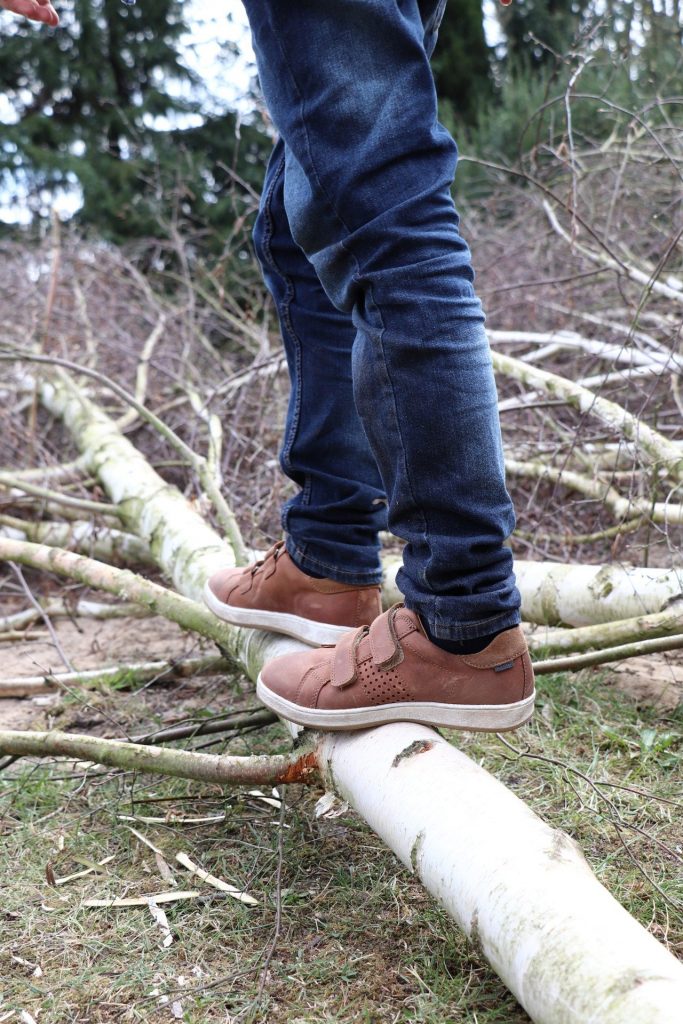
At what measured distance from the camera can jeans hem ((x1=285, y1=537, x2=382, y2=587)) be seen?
1.74m

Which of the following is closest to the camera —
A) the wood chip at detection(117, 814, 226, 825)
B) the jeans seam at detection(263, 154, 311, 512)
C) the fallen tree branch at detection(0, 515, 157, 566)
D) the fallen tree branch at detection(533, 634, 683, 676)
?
the jeans seam at detection(263, 154, 311, 512)

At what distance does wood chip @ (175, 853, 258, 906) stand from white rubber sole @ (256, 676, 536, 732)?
0.31 metres

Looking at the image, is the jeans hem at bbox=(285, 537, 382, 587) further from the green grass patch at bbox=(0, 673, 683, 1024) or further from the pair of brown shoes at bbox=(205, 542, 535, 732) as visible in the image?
the green grass patch at bbox=(0, 673, 683, 1024)

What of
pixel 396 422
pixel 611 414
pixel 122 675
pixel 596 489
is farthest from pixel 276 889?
pixel 596 489

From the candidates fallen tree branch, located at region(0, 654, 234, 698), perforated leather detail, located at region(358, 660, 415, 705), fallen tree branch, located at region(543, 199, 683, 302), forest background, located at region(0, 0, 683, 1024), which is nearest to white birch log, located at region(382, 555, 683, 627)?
forest background, located at region(0, 0, 683, 1024)

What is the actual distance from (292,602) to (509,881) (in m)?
0.77

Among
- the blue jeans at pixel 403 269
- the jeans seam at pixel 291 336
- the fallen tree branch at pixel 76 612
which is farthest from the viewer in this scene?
the fallen tree branch at pixel 76 612

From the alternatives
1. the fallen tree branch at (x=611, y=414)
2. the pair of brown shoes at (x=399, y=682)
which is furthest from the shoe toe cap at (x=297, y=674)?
the fallen tree branch at (x=611, y=414)

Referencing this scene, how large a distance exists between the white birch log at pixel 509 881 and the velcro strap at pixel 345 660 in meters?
0.10

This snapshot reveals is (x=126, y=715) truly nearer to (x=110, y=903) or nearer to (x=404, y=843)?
(x=110, y=903)

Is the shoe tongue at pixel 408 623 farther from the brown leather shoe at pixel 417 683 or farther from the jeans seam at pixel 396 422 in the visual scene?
the jeans seam at pixel 396 422

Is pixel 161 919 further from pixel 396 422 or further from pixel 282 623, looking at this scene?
pixel 396 422

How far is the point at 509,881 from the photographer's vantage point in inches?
43.6

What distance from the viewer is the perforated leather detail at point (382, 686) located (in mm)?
1453
